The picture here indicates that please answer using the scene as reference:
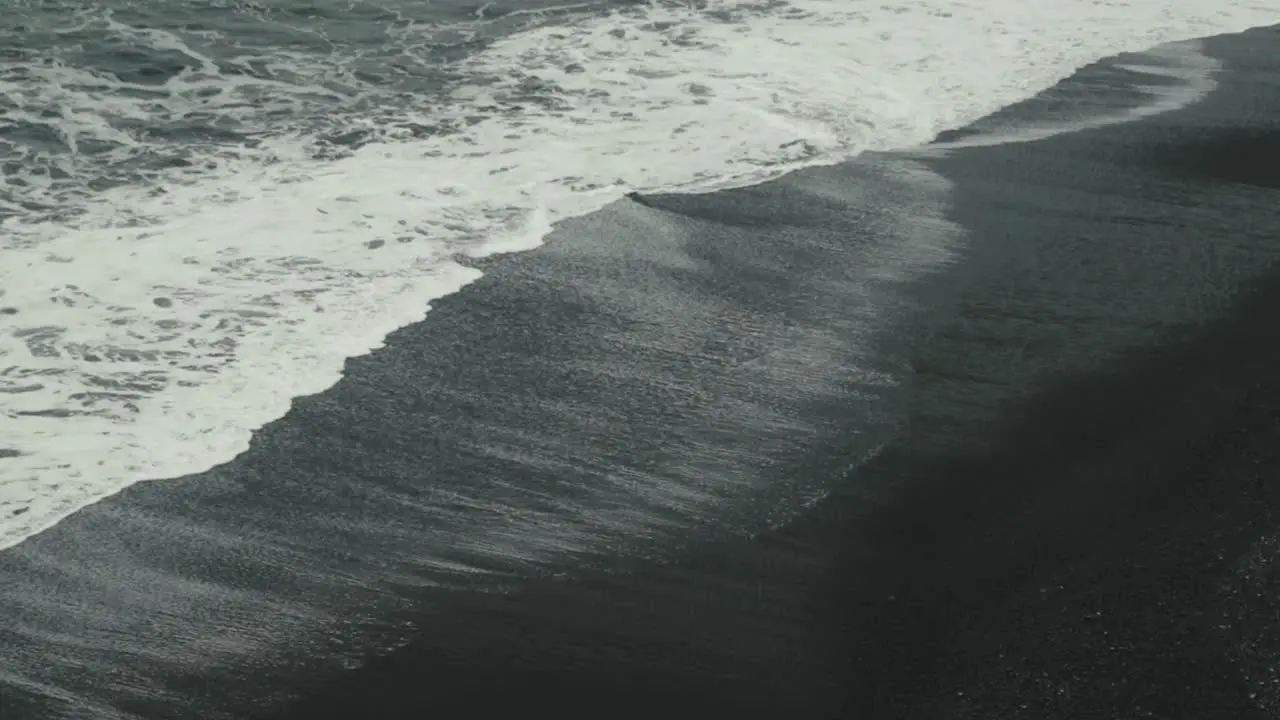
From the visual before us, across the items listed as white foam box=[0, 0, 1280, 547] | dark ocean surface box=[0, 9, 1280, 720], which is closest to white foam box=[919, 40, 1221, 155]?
white foam box=[0, 0, 1280, 547]

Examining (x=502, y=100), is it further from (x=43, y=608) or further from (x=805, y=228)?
(x=43, y=608)

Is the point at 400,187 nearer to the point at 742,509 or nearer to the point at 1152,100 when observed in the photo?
the point at 742,509

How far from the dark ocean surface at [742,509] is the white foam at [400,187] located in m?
0.35

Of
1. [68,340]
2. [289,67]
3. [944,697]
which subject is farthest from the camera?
[289,67]

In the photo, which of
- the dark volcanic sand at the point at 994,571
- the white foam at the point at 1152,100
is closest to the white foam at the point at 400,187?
the white foam at the point at 1152,100

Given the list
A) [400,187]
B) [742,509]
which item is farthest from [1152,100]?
[742,509]

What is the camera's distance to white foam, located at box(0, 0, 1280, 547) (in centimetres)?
584

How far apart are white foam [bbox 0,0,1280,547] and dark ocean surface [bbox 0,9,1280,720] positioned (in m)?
0.35

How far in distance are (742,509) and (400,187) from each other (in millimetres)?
4017

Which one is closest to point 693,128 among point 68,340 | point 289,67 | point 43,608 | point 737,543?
point 289,67

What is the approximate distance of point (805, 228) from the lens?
7910mm

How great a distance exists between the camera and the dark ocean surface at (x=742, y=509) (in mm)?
4219

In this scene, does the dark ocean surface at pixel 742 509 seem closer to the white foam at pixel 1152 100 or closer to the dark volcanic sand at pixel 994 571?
the dark volcanic sand at pixel 994 571

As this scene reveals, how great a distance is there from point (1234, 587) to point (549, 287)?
11.4ft
